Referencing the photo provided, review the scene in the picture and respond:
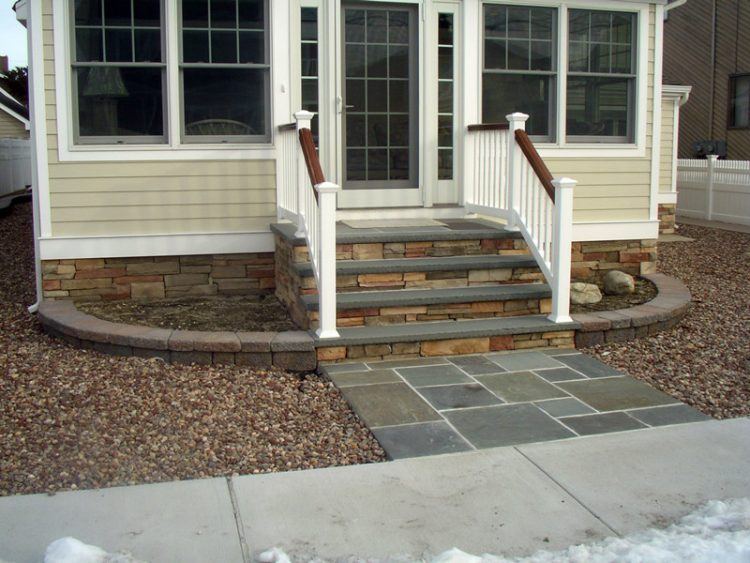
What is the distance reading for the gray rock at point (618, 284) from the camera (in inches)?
295

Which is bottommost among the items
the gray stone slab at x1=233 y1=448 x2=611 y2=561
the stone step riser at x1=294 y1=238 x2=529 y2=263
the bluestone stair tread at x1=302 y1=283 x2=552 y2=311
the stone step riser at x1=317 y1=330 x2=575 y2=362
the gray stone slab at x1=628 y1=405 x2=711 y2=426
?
the gray stone slab at x1=233 y1=448 x2=611 y2=561

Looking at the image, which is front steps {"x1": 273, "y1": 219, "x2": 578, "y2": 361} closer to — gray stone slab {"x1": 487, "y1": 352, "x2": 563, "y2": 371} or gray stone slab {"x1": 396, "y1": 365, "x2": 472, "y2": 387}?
gray stone slab {"x1": 487, "y1": 352, "x2": 563, "y2": 371}

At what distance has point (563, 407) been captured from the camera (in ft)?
16.0

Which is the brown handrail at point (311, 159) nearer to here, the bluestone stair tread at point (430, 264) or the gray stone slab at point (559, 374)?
the bluestone stair tread at point (430, 264)

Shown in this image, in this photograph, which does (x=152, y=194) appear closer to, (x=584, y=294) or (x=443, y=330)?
(x=443, y=330)

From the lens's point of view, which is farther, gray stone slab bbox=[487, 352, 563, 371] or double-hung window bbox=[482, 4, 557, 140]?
double-hung window bbox=[482, 4, 557, 140]

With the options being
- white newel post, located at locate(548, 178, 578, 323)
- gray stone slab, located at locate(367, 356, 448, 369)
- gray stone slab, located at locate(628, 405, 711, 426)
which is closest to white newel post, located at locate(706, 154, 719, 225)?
white newel post, located at locate(548, 178, 578, 323)

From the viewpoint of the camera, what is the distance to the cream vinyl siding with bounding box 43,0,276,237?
6918mm

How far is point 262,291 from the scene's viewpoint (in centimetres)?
742

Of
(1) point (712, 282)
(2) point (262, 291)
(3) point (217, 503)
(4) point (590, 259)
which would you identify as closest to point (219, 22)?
(2) point (262, 291)

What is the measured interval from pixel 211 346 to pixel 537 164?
274 cm

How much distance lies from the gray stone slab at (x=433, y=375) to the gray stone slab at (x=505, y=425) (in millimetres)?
524

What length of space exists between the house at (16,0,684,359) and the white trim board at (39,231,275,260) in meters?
0.02

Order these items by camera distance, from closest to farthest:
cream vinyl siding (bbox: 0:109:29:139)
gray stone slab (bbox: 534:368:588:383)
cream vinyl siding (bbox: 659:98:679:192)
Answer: gray stone slab (bbox: 534:368:588:383) < cream vinyl siding (bbox: 659:98:679:192) < cream vinyl siding (bbox: 0:109:29:139)
